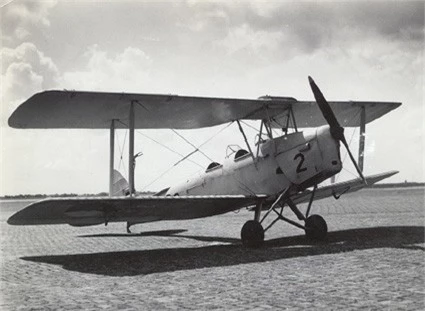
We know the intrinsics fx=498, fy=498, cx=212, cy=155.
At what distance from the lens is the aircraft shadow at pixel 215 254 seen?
7270 mm

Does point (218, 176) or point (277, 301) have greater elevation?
point (218, 176)

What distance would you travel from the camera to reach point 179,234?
13.6m

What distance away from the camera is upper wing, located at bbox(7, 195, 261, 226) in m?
7.93

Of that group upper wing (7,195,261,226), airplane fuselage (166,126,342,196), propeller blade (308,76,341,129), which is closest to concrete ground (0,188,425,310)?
upper wing (7,195,261,226)

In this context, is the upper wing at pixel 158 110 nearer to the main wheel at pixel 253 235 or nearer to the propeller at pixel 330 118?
the propeller at pixel 330 118

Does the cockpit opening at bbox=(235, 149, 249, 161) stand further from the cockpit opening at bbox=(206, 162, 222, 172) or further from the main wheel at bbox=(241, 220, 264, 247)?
the main wheel at bbox=(241, 220, 264, 247)

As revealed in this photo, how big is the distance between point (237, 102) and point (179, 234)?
4.85m

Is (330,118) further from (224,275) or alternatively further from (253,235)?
(224,275)

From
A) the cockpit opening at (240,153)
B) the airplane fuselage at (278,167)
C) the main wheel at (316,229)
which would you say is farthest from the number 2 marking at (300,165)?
the cockpit opening at (240,153)

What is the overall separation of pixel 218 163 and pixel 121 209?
3.11 meters

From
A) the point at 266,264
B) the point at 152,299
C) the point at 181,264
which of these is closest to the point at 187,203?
the point at 181,264

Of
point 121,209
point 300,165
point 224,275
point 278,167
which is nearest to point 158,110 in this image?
point 121,209

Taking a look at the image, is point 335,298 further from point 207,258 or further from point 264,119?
point 264,119

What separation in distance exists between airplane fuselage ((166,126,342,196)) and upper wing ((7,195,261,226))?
0.53 metres
